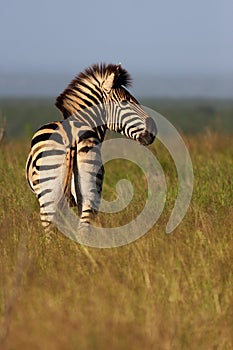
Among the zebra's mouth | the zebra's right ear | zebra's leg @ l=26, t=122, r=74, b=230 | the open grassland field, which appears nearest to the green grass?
the open grassland field

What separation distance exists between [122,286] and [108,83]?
242 cm

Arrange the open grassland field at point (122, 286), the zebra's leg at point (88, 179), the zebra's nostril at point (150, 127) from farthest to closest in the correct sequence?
the zebra's nostril at point (150, 127)
the zebra's leg at point (88, 179)
the open grassland field at point (122, 286)

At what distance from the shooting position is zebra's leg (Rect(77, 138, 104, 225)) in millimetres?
6410

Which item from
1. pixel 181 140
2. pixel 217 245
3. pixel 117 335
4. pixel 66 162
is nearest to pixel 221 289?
pixel 217 245

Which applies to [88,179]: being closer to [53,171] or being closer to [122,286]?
[53,171]

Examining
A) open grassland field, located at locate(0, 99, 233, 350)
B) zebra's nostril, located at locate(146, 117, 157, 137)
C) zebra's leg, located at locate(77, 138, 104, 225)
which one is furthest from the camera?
zebra's nostril, located at locate(146, 117, 157, 137)

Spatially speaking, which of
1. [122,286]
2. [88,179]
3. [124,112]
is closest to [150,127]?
[124,112]

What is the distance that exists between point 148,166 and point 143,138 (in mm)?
3239

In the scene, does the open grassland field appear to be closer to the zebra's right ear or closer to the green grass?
the green grass

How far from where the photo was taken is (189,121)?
175ft

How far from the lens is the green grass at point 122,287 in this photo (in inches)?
164

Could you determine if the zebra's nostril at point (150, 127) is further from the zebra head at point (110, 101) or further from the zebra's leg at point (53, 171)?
the zebra's leg at point (53, 171)

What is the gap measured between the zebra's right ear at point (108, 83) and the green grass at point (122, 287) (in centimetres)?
95

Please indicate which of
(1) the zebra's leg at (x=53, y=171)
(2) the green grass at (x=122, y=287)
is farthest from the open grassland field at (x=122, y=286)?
(1) the zebra's leg at (x=53, y=171)
